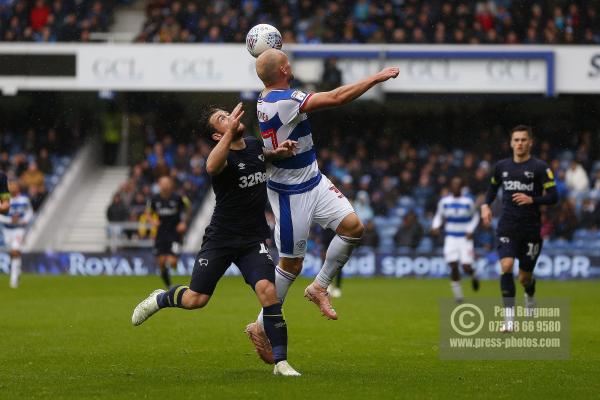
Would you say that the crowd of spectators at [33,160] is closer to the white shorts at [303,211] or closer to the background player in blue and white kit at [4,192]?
the background player in blue and white kit at [4,192]

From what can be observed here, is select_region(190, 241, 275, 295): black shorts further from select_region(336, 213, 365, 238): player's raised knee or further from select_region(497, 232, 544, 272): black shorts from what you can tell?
select_region(497, 232, 544, 272): black shorts

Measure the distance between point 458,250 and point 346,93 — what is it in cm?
1193

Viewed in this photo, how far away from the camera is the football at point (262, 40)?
32.6 feet

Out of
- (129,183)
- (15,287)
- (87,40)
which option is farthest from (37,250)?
(15,287)

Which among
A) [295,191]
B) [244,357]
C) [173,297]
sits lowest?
[244,357]

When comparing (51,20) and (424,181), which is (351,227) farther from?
(51,20)

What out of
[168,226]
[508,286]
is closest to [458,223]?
[168,226]

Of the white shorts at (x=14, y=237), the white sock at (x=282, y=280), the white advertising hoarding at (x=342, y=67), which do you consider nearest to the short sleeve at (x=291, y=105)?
the white sock at (x=282, y=280)

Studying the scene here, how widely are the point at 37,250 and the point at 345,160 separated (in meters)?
9.30

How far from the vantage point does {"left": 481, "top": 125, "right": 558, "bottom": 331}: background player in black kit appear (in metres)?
14.1

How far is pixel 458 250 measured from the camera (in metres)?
20.7

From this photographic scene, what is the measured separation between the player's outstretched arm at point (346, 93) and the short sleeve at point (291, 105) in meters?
0.07

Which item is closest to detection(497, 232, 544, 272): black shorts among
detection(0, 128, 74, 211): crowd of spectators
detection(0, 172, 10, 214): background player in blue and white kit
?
detection(0, 172, 10, 214): background player in blue and white kit

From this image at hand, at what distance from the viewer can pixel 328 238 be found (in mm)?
21953
